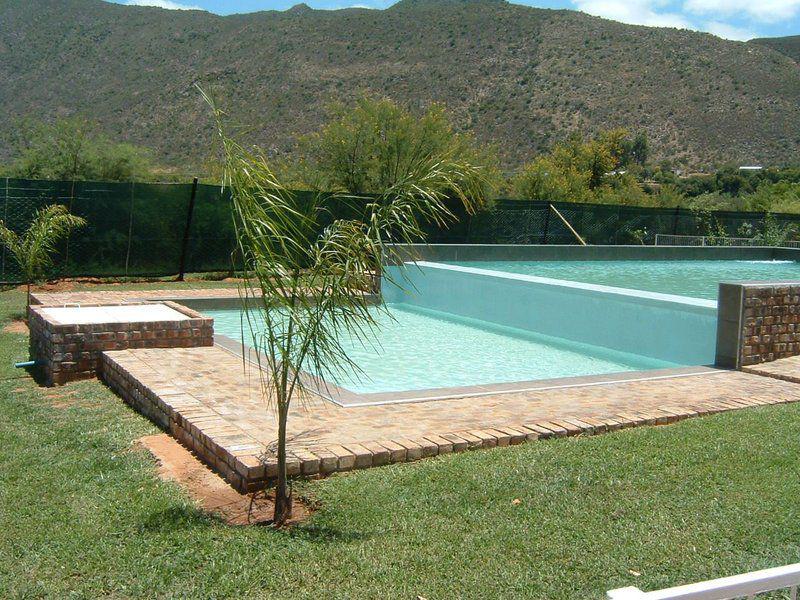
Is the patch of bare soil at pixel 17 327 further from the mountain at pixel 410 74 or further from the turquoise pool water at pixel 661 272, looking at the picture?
the mountain at pixel 410 74

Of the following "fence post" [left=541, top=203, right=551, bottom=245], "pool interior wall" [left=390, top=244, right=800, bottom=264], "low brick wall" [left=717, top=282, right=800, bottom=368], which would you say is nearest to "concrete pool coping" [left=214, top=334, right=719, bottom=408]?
"low brick wall" [left=717, top=282, right=800, bottom=368]

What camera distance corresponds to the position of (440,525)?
169 inches

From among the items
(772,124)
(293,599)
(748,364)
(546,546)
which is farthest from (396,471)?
(772,124)

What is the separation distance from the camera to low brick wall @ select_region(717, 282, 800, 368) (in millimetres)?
8578

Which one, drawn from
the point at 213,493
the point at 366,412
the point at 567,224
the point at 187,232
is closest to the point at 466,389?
the point at 366,412

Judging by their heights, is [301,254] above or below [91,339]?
above

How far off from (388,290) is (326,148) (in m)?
6.59

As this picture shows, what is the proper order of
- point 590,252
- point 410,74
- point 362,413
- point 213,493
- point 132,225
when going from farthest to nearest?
point 410,74 < point 590,252 < point 132,225 < point 362,413 < point 213,493

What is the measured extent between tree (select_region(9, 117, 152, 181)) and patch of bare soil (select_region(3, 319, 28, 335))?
30.7 ft

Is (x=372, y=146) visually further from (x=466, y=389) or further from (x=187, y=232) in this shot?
(x=466, y=389)

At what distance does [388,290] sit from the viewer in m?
16.3

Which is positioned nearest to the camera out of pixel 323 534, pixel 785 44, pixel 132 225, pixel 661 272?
pixel 323 534

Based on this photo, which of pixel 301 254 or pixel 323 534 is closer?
pixel 323 534

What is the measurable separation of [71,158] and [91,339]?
1369cm
